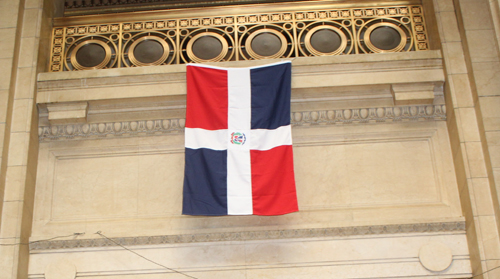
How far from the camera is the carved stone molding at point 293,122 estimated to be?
22.0 ft

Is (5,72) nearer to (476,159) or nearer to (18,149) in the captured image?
(18,149)

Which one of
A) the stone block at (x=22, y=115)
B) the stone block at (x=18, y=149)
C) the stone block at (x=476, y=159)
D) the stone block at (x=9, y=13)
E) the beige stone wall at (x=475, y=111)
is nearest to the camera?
the beige stone wall at (x=475, y=111)

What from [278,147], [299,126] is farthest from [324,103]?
[278,147]

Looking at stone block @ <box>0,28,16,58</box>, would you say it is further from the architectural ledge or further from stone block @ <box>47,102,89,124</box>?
stone block @ <box>47,102,89,124</box>

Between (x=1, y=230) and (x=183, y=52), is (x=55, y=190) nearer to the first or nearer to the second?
(x=1, y=230)

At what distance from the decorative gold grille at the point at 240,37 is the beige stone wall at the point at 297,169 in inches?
12.0

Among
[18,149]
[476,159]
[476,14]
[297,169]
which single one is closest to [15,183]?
[18,149]

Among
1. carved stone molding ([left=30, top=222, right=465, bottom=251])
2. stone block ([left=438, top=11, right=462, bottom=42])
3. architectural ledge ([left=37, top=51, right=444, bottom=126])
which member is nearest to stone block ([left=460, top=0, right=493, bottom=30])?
stone block ([left=438, top=11, right=462, bottom=42])

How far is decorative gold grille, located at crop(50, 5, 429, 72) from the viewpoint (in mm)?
7020

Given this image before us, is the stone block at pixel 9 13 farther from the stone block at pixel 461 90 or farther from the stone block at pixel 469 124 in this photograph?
the stone block at pixel 469 124

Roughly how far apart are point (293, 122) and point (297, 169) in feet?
1.85

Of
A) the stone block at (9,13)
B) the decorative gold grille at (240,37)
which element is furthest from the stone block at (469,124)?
the stone block at (9,13)

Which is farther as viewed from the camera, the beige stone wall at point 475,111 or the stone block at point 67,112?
the stone block at point 67,112

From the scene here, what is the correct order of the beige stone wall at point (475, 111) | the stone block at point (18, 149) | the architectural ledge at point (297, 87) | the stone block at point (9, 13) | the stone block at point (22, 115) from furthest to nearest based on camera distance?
the stone block at point (9, 13) < the architectural ledge at point (297, 87) < the stone block at point (22, 115) < the stone block at point (18, 149) < the beige stone wall at point (475, 111)
